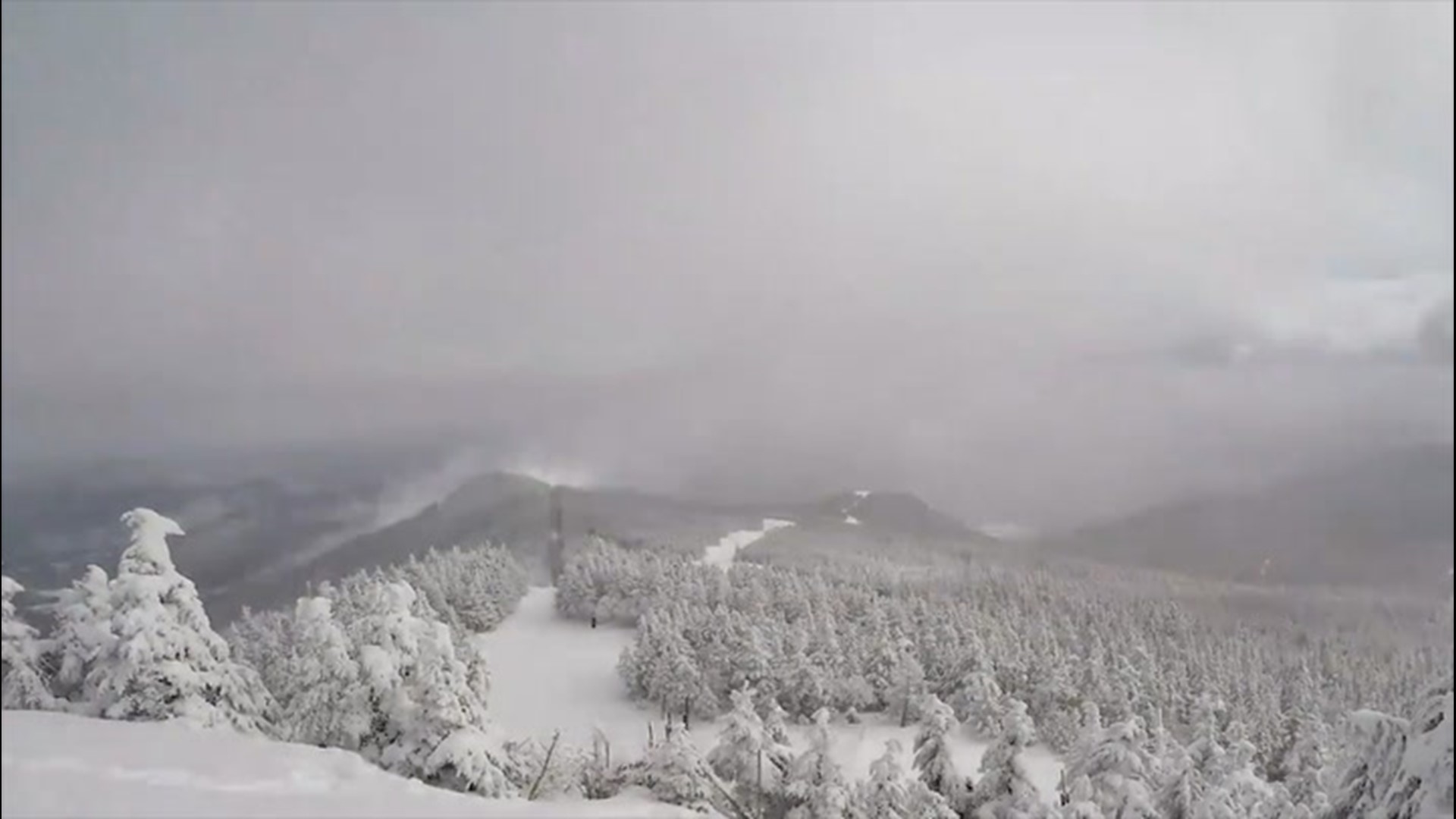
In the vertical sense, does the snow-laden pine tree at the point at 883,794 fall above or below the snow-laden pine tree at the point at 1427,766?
below

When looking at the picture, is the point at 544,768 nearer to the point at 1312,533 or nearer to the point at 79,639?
the point at 79,639

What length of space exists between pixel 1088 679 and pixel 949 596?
1856 millimetres

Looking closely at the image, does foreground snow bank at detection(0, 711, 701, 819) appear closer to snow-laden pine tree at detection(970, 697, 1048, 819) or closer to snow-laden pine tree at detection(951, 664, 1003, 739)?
snow-laden pine tree at detection(970, 697, 1048, 819)

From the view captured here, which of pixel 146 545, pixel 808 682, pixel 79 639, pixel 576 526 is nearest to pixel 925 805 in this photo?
pixel 808 682

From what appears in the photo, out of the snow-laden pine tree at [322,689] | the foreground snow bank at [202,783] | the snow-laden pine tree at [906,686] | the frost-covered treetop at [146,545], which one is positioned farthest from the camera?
the snow-laden pine tree at [906,686]

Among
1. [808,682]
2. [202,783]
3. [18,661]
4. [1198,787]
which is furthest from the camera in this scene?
[808,682]

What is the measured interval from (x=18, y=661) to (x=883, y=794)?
7.36 m

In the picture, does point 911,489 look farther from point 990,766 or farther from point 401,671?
point 401,671

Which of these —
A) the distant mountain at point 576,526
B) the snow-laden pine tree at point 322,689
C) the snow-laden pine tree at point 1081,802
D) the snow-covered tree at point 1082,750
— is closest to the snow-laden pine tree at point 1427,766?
the snow-laden pine tree at point 1081,802

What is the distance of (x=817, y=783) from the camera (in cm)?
798

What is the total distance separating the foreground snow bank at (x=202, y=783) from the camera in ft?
14.1

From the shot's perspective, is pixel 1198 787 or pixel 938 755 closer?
pixel 1198 787

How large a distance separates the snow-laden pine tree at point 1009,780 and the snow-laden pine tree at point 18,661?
8373 millimetres

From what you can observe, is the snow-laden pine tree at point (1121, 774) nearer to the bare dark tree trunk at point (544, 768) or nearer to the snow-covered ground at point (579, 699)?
the snow-covered ground at point (579, 699)
